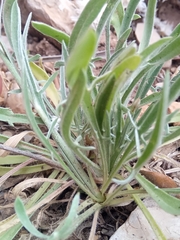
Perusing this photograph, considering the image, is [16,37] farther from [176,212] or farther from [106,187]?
[176,212]

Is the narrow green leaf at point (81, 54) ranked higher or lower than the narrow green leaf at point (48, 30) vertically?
higher

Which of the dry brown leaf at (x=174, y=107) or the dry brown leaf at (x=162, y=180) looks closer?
the dry brown leaf at (x=162, y=180)

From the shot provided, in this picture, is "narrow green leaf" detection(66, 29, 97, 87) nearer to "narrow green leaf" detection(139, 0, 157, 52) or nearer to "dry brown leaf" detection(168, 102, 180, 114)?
"narrow green leaf" detection(139, 0, 157, 52)

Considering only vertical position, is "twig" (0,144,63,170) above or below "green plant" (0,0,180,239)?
below

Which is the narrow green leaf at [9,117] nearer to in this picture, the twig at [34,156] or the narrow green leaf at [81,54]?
the twig at [34,156]

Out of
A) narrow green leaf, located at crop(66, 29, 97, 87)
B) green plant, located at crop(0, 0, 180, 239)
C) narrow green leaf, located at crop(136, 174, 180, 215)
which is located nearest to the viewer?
narrow green leaf, located at crop(66, 29, 97, 87)

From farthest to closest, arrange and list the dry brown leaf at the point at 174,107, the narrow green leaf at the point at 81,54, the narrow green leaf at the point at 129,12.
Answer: the dry brown leaf at the point at 174,107 < the narrow green leaf at the point at 129,12 < the narrow green leaf at the point at 81,54

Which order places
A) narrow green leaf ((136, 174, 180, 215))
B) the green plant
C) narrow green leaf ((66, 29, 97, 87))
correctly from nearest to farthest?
narrow green leaf ((66, 29, 97, 87)), the green plant, narrow green leaf ((136, 174, 180, 215))

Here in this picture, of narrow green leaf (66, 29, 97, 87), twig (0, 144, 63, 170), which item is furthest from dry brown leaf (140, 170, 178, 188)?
narrow green leaf (66, 29, 97, 87)

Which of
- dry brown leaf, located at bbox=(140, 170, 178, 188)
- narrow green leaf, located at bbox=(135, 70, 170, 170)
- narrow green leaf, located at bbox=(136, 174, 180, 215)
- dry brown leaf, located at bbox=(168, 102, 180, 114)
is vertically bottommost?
dry brown leaf, located at bbox=(140, 170, 178, 188)

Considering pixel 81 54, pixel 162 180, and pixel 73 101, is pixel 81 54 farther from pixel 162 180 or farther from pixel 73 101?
pixel 162 180

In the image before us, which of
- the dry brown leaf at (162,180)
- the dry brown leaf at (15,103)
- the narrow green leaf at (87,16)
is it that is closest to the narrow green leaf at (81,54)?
the narrow green leaf at (87,16)
